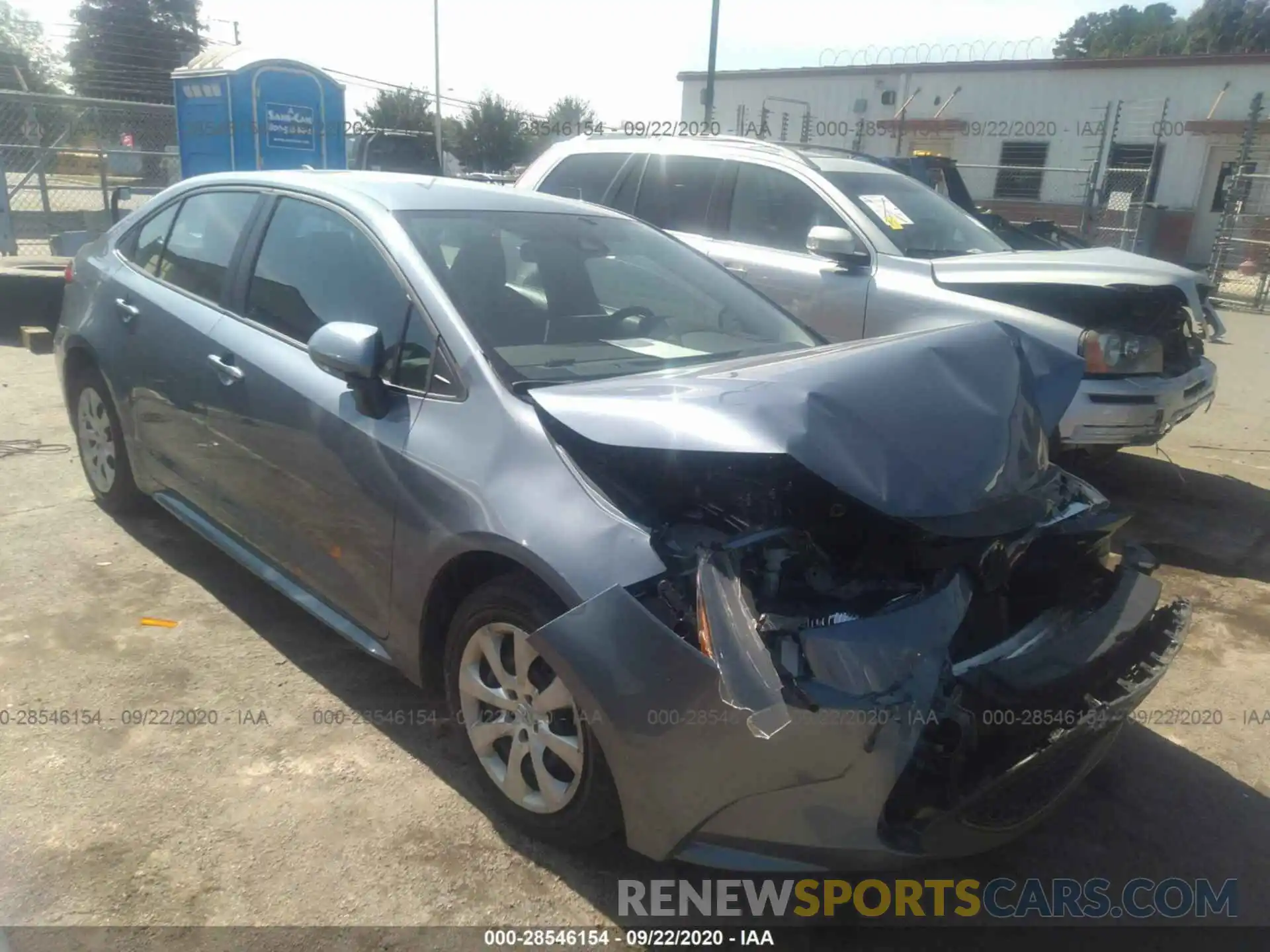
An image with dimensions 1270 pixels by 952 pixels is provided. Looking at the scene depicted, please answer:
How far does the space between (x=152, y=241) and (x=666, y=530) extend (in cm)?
322

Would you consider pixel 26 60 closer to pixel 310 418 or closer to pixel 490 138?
pixel 490 138

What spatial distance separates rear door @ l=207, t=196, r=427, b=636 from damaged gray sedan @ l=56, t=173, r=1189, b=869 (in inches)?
0.5

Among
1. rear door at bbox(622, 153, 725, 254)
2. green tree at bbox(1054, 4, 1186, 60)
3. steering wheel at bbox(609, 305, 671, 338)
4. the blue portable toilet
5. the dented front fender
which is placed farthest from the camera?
green tree at bbox(1054, 4, 1186, 60)

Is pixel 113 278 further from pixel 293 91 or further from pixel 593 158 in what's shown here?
pixel 293 91

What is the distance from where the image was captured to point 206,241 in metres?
3.97

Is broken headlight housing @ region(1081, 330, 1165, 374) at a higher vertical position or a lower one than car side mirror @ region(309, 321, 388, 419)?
lower

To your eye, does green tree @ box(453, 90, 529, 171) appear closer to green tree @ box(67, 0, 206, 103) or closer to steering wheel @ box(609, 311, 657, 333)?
green tree @ box(67, 0, 206, 103)

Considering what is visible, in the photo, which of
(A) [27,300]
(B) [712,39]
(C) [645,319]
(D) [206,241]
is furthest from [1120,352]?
(B) [712,39]

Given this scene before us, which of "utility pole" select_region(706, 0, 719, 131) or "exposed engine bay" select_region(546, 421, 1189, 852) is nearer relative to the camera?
"exposed engine bay" select_region(546, 421, 1189, 852)

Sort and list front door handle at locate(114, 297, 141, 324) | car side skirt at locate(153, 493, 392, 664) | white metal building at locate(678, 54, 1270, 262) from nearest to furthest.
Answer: car side skirt at locate(153, 493, 392, 664)
front door handle at locate(114, 297, 141, 324)
white metal building at locate(678, 54, 1270, 262)

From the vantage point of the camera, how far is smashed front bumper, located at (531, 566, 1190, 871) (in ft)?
6.61

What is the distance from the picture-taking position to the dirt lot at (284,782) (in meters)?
2.47

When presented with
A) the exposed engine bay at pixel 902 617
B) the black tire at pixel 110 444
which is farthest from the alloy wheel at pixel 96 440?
the exposed engine bay at pixel 902 617

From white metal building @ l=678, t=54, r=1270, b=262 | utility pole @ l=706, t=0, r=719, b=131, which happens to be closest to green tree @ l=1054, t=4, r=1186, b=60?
white metal building @ l=678, t=54, r=1270, b=262
